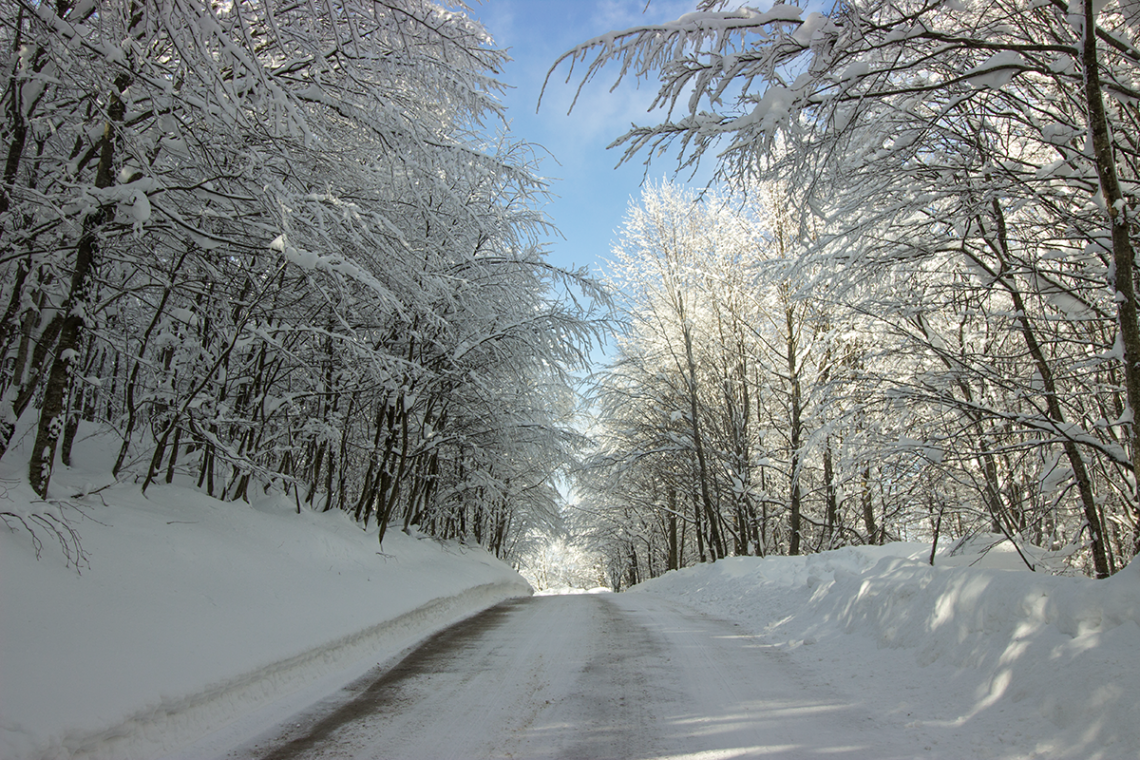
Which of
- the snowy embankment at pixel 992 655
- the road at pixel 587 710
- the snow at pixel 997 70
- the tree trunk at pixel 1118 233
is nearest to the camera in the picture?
the snowy embankment at pixel 992 655

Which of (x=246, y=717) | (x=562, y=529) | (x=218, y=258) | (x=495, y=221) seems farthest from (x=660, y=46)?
(x=562, y=529)

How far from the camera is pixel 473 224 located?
880 cm

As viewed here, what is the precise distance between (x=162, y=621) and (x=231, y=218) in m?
3.11

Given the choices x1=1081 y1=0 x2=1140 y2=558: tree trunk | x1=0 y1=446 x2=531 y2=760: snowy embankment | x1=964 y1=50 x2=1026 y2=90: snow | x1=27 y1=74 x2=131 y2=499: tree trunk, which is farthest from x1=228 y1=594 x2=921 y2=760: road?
x1=964 y1=50 x2=1026 y2=90: snow

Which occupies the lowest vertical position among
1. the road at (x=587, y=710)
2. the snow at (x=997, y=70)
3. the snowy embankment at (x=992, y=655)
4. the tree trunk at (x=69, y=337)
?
the road at (x=587, y=710)

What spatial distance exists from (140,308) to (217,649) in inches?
197

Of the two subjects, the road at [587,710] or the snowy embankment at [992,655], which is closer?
the snowy embankment at [992,655]

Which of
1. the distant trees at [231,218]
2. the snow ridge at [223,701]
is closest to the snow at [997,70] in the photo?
the distant trees at [231,218]

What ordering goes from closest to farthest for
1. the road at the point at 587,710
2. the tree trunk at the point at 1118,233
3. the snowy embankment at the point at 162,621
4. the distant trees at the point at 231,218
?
the snowy embankment at the point at 162,621 → the road at the point at 587,710 → the tree trunk at the point at 1118,233 → the distant trees at the point at 231,218

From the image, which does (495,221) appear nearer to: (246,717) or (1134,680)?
(246,717)

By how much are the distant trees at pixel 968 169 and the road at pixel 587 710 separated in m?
2.37

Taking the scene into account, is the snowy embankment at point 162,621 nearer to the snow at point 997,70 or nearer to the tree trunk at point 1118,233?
the tree trunk at point 1118,233

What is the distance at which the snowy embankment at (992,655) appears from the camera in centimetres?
264

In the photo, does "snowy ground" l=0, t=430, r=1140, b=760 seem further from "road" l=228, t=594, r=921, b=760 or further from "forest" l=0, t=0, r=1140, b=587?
"forest" l=0, t=0, r=1140, b=587
